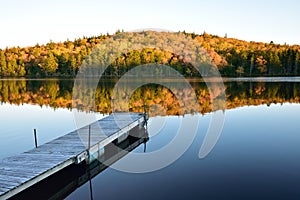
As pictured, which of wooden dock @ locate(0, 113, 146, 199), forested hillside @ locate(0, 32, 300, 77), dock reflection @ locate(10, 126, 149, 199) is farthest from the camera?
forested hillside @ locate(0, 32, 300, 77)

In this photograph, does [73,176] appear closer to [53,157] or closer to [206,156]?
[53,157]

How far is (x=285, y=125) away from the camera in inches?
561

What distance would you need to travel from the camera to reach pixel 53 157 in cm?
757

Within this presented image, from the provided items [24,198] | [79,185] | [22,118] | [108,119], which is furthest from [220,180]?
[22,118]

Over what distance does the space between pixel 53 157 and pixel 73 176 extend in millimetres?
767

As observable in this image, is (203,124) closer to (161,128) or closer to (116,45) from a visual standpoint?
(161,128)

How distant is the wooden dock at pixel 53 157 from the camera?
5977 mm

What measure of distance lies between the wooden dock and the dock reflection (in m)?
Result: 0.32

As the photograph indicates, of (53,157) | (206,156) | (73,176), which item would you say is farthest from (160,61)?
(53,157)

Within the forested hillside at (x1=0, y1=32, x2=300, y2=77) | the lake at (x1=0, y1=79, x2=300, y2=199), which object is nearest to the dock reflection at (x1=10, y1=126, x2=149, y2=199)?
the lake at (x1=0, y1=79, x2=300, y2=199)

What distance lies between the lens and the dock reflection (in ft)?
22.2

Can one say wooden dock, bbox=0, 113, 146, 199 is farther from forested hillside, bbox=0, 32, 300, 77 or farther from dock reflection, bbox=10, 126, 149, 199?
forested hillside, bbox=0, 32, 300, 77

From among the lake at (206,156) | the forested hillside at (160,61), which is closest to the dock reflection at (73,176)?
the lake at (206,156)

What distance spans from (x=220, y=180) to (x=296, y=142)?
16.8 ft
